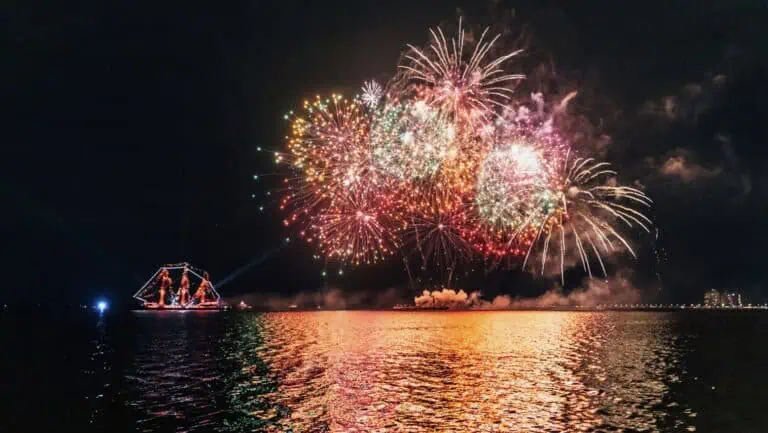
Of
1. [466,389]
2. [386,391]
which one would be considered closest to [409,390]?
[386,391]

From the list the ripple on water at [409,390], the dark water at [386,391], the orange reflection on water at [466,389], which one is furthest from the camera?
the dark water at [386,391]

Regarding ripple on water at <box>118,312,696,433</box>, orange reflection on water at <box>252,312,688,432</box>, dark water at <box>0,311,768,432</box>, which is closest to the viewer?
orange reflection on water at <box>252,312,688,432</box>

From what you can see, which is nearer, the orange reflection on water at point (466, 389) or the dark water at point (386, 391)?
the orange reflection on water at point (466, 389)

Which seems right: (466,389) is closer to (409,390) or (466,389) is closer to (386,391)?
(409,390)

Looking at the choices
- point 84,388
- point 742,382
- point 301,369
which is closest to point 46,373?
point 84,388

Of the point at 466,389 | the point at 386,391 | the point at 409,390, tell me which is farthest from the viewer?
the point at 466,389

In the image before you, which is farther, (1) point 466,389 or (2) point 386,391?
(1) point 466,389

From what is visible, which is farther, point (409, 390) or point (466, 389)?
point (466, 389)

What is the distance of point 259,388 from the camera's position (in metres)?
42.3

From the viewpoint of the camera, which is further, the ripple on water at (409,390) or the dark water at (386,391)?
the dark water at (386,391)

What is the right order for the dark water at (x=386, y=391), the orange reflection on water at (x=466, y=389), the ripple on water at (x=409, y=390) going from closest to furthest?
the orange reflection on water at (x=466, y=389), the ripple on water at (x=409, y=390), the dark water at (x=386, y=391)

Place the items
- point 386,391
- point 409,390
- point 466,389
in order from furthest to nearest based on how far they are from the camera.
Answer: point 466,389 → point 409,390 → point 386,391

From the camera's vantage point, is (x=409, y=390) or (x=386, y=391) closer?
(x=386, y=391)

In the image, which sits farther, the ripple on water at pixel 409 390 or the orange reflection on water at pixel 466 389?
the ripple on water at pixel 409 390
